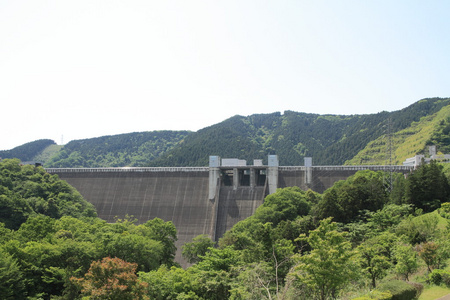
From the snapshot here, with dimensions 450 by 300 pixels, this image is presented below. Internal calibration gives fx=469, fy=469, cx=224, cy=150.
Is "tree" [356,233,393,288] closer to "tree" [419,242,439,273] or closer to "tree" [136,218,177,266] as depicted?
"tree" [419,242,439,273]

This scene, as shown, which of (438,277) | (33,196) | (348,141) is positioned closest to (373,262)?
(438,277)

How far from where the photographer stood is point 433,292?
23.6m

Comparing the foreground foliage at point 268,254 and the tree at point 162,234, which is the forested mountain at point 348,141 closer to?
the foreground foliage at point 268,254

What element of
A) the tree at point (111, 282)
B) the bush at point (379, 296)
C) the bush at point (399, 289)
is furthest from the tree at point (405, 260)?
the tree at point (111, 282)

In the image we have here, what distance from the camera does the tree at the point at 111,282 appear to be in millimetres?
25469

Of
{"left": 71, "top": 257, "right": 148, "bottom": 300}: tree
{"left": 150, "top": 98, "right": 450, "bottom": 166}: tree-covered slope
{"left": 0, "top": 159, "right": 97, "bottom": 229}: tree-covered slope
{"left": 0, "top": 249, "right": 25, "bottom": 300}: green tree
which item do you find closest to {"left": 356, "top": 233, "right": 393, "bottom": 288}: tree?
{"left": 71, "top": 257, "right": 148, "bottom": 300}: tree

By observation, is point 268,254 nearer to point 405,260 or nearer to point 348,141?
point 405,260

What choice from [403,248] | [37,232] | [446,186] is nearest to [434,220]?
[403,248]

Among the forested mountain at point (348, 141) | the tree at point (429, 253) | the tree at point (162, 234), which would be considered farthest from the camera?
the forested mountain at point (348, 141)

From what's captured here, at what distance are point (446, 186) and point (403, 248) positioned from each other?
22.1m

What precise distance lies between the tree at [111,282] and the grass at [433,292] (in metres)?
14.9

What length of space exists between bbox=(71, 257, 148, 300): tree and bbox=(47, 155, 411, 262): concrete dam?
110 feet

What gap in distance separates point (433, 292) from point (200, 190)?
4466 centimetres

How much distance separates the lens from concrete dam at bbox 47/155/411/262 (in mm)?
62781
